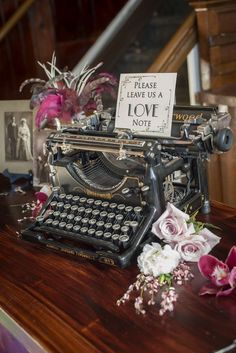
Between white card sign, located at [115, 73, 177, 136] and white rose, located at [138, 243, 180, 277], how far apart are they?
0.32 m

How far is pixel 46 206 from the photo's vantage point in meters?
1.36

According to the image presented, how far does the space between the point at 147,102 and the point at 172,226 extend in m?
0.33

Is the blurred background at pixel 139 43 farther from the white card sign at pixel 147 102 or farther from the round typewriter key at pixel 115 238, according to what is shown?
the round typewriter key at pixel 115 238

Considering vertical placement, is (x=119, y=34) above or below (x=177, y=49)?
above

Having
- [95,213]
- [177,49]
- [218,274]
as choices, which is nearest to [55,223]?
[95,213]

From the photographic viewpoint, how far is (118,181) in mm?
1270

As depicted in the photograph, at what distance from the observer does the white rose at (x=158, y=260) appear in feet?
3.33

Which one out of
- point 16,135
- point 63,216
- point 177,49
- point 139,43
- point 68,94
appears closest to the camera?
point 63,216

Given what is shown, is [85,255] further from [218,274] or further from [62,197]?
[218,274]

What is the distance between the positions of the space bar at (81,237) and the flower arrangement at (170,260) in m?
0.09

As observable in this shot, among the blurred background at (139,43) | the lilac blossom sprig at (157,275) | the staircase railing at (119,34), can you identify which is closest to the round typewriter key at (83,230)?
the lilac blossom sprig at (157,275)

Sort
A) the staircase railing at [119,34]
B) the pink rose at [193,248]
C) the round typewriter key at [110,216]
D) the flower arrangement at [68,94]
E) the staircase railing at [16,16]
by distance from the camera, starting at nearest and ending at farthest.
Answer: the pink rose at [193,248]
the round typewriter key at [110,216]
the flower arrangement at [68,94]
the staircase railing at [119,34]
the staircase railing at [16,16]

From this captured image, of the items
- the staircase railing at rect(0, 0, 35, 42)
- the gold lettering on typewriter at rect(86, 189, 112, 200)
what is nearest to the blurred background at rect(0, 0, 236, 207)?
the staircase railing at rect(0, 0, 35, 42)

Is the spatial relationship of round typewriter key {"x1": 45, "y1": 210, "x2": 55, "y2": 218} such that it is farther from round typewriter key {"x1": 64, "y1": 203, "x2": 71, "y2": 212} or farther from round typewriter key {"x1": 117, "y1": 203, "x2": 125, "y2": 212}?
round typewriter key {"x1": 117, "y1": 203, "x2": 125, "y2": 212}
